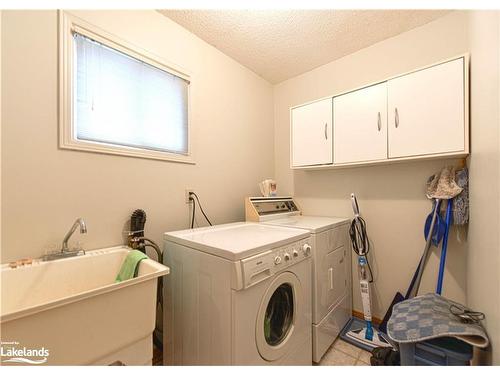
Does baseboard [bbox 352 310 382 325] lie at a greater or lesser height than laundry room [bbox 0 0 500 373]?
lesser

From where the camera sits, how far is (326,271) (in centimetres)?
166

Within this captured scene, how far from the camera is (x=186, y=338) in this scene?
1295mm

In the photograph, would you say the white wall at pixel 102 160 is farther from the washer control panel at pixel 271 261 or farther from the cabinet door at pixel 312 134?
the washer control panel at pixel 271 261

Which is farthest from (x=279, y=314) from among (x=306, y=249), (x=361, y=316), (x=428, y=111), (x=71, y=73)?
(x=71, y=73)

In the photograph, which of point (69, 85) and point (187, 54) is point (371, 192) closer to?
point (187, 54)

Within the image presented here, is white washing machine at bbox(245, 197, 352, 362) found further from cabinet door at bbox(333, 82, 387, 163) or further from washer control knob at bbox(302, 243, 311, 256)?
cabinet door at bbox(333, 82, 387, 163)

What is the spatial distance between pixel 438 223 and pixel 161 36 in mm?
2587

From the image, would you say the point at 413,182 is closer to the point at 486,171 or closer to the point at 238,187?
the point at 486,171

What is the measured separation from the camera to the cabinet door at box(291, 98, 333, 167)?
81.3 inches

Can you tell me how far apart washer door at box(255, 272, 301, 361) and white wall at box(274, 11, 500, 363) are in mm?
875

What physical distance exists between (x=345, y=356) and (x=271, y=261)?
1.14 meters

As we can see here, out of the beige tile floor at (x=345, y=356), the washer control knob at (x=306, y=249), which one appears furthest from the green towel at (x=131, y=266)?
the beige tile floor at (x=345, y=356)

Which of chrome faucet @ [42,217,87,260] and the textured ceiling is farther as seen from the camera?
the textured ceiling

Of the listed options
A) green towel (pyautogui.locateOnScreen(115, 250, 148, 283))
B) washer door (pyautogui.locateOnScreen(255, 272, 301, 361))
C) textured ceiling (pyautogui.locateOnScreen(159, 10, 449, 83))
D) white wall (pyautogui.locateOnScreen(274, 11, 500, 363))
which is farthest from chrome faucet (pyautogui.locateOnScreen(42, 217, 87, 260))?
white wall (pyautogui.locateOnScreen(274, 11, 500, 363))
